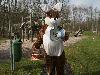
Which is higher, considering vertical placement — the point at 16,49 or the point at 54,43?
the point at 54,43

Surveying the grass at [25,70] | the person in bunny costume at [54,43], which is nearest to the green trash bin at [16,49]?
the grass at [25,70]

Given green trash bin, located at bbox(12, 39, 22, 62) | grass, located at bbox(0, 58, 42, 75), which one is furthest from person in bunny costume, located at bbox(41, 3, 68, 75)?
green trash bin, located at bbox(12, 39, 22, 62)

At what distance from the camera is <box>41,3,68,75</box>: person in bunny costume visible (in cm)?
657

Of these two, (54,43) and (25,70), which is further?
(25,70)

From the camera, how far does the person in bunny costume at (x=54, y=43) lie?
6.57 meters

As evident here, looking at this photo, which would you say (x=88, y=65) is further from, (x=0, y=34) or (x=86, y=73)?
(x=0, y=34)

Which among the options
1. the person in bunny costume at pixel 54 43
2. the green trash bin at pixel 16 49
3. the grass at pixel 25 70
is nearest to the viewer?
the person in bunny costume at pixel 54 43

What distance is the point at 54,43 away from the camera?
21.6 feet

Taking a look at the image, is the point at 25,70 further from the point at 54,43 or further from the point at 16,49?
the point at 54,43

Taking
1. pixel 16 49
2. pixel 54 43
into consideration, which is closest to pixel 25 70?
pixel 16 49

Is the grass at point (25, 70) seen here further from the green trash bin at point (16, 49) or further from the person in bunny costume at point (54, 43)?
the person in bunny costume at point (54, 43)

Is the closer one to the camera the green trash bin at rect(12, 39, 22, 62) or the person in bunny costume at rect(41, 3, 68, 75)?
the person in bunny costume at rect(41, 3, 68, 75)

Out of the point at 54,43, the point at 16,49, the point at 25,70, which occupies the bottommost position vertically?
the point at 25,70

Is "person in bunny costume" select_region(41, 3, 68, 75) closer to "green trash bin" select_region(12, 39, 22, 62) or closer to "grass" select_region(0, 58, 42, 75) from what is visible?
"grass" select_region(0, 58, 42, 75)
